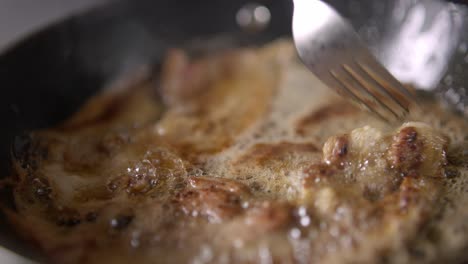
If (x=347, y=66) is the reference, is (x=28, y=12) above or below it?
below

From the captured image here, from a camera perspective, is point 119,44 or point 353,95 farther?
point 119,44

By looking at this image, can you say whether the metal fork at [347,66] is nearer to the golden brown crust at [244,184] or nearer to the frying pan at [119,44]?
the golden brown crust at [244,184]

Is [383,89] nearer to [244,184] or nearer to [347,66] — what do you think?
[347,66]

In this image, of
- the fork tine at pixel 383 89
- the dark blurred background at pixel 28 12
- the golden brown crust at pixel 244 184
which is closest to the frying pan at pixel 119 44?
the golden brown crust at pixel 244 184

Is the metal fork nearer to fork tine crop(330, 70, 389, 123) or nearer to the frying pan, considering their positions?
fork tine crop(330, 70, 389, 123)

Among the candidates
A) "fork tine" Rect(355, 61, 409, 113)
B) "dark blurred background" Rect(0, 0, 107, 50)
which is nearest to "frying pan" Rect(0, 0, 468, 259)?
"fork tine" Rect(355, 61, 409, 113)

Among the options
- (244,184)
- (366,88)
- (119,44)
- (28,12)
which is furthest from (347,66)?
(28,12)
